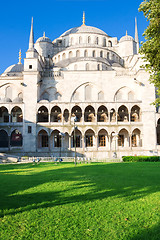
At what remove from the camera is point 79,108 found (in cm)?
3706

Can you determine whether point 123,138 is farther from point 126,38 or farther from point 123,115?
point 126,38

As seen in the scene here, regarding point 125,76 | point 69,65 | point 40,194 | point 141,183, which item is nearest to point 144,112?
point 125,76

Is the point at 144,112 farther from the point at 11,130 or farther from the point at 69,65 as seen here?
the point at 11,130

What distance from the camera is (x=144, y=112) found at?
34281mm

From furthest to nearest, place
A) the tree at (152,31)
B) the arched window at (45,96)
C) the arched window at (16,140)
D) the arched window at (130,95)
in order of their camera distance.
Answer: the arched window at (45,96), the arched window at (130,95), the arched window at (16,140), the tree at (152,31)

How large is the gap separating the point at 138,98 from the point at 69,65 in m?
14.2

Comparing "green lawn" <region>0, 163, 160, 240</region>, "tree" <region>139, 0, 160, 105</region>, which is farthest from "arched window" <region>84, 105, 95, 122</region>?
"green lawn" <region>0, 163, 160, 240</region>

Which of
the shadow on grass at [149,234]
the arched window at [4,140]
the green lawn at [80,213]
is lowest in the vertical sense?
the shadow on grass at [149,234]

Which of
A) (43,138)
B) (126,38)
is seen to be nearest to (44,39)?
(126,38)

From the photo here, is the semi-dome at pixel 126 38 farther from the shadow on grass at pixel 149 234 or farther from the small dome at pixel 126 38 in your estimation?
Result: the shadow on grass at pixel 149 234

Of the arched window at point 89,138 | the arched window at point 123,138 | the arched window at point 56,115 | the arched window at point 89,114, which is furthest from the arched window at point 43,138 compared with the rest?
the arched window at point 123,138

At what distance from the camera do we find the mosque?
1328 inches

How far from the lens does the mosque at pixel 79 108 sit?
33719mm

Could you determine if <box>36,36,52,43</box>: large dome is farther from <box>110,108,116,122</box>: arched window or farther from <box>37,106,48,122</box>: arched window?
<box>110,108,116,122</box>: arched window
